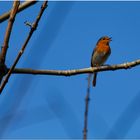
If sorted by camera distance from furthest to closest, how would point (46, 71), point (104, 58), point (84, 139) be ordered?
point (104, 58), point (46, 71), point (84, 139)

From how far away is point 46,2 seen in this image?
234cm

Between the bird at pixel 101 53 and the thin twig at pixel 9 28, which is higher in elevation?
the bird at pixel 101 53

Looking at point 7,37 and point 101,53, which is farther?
point 101,53

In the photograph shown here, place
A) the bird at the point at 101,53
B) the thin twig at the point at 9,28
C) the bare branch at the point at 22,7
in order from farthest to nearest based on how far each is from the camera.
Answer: the bird at the point at 101,53
the bare branch at the point at 22,7
the thin twig at the point at 9,28

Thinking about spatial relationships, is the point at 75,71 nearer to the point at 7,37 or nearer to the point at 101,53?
the point at 7,37

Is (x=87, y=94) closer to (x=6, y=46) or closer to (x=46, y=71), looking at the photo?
(x=46, y=71)

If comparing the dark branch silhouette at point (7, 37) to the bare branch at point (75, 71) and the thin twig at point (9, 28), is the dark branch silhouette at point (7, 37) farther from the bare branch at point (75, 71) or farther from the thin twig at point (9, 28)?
the bare branch at point (75, 71)

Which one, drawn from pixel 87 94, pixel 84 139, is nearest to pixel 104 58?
pixel 87 94

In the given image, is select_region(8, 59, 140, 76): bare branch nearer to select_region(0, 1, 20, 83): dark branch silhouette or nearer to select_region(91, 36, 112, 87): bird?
select_region(0, 1, 20, 83): dark branch silhouette

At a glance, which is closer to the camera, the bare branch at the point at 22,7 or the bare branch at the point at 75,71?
the bare branch at the point at 22,7

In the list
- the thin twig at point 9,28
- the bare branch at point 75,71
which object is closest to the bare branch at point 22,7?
the thin twig at point 9,28

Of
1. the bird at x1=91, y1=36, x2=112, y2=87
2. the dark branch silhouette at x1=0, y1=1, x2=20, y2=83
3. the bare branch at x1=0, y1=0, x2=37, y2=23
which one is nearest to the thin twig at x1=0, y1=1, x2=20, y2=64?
the dark branch silhouette at x1=0, y1=1, x2=20, y2=83

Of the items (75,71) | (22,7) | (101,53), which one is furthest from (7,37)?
(101,53)

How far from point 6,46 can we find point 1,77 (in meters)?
0.26
